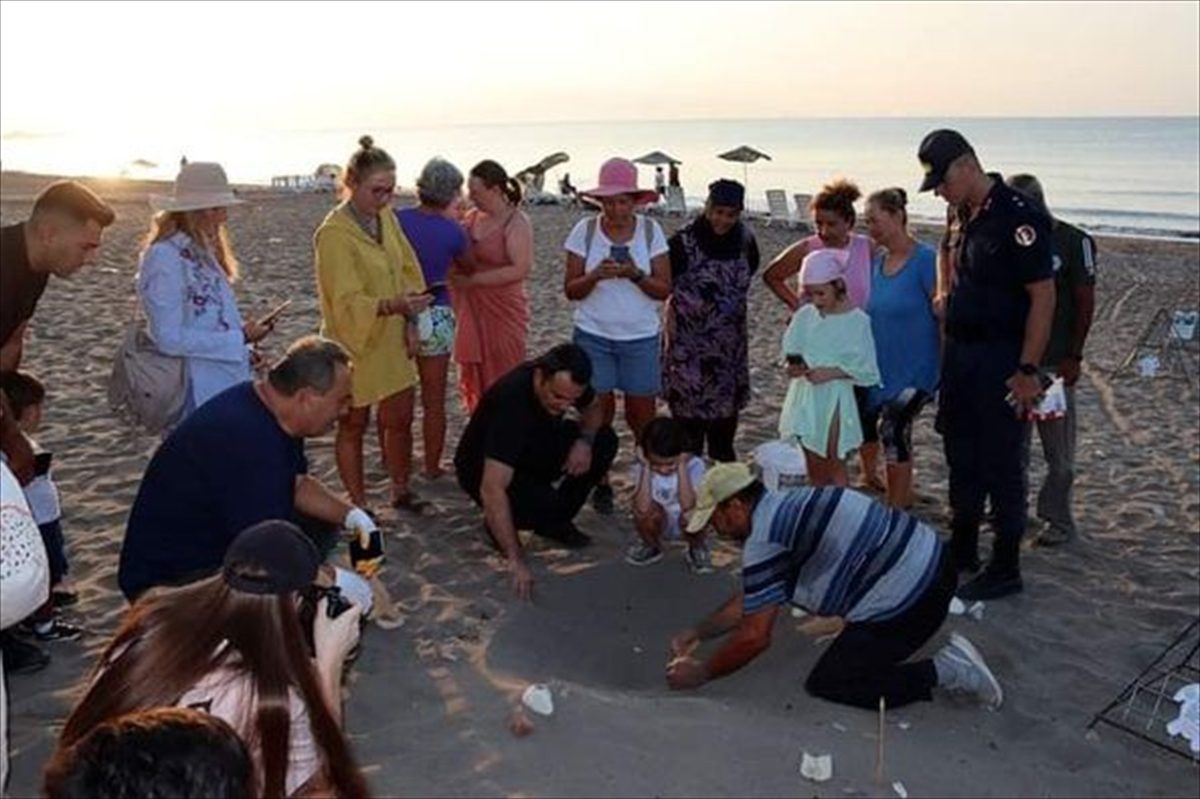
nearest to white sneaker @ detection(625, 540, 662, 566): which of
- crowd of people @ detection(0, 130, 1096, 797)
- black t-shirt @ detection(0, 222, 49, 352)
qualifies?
crowd of people @ detection(0, 130, 1096, 797)

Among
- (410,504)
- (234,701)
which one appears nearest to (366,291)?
(410,504)

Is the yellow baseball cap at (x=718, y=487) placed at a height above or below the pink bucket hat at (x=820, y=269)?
below

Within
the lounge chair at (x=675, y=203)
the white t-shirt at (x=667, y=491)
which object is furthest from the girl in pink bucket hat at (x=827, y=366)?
the lounge chair at (x=675, y=203)

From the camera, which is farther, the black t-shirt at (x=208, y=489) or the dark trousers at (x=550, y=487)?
the dark trousers at (x=550, y=487)

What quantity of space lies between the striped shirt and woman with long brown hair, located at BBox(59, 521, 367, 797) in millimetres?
1937

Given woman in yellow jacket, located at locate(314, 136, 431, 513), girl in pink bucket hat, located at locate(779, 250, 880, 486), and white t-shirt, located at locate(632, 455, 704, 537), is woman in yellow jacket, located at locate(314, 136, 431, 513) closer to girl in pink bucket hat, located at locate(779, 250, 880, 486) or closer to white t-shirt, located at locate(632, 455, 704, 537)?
white t-shirt, located at locate(632, 455, 704, 537)

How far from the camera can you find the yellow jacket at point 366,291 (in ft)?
16.7

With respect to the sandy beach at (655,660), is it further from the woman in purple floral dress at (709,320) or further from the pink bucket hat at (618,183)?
the pink bucket hat at (618,183)

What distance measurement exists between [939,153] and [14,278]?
3.40m

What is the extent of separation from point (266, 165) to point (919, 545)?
224ft

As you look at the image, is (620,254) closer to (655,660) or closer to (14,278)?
(655,660)

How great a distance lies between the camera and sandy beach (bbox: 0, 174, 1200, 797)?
3.49 m

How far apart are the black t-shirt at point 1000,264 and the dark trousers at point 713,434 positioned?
1.33 m

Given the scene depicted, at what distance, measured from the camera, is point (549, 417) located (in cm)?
505
